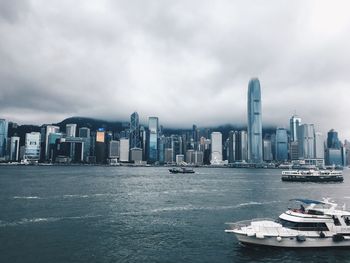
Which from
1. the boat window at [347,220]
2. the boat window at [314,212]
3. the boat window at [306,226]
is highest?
the boat window at [314,212]

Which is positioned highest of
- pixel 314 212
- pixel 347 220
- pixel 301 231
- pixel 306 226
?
pixel 314 212

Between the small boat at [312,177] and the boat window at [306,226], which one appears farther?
the small boat at [312,177]

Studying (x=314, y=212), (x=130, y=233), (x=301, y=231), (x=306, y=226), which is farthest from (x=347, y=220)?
(x=130, y=233)

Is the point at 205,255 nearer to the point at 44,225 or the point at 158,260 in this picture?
the point at 158,260

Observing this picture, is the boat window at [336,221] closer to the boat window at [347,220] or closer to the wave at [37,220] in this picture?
the boat window at [347,220]

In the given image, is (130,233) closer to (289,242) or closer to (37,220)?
(37,220)

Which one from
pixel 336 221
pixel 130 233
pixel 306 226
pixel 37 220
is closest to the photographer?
pixel 306 226

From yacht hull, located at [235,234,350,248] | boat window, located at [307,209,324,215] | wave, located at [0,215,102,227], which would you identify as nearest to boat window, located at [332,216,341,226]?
boat window, located at [307,209,324,215]

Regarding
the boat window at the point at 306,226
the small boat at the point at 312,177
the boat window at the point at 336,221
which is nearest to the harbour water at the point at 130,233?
the boat window at the point at 306,226

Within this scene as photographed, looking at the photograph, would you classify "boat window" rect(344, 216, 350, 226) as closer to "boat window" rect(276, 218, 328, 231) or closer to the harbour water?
the harbour water
